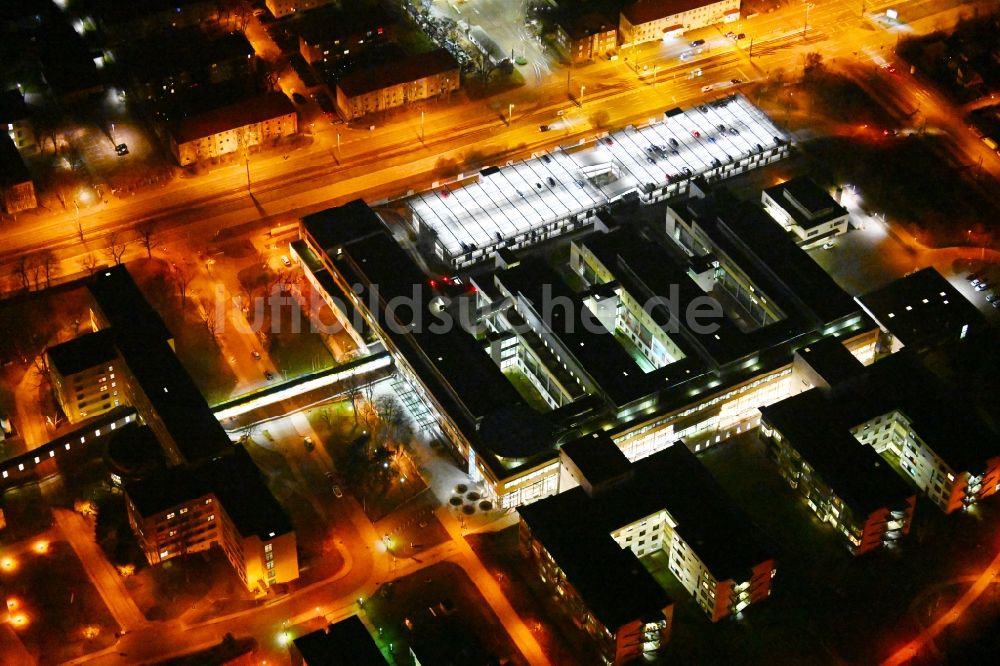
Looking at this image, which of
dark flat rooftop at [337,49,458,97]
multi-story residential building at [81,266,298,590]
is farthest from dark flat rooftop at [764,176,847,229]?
multi-story residential building at [81,266,298,590]

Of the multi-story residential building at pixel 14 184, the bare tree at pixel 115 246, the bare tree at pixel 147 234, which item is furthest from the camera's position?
the multi-story residential building at pixel 14 184

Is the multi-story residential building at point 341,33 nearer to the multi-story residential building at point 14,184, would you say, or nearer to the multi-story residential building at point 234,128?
the multi-story residential building at point 234,128

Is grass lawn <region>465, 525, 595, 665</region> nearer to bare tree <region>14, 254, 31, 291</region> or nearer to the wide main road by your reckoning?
the wide main road

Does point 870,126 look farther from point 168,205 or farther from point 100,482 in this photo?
point 100,482

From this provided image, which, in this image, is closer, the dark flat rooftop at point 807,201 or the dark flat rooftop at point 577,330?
the dark flat rooftop at point 577,330

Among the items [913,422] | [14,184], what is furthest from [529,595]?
[14,184]

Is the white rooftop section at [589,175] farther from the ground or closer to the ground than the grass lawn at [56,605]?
farther from the ground

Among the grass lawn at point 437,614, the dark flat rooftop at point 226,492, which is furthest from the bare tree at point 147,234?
the grass lawn at point 437,614

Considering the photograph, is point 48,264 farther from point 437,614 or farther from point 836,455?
point 836,455
